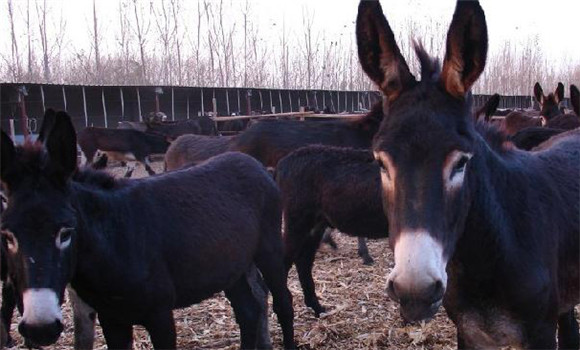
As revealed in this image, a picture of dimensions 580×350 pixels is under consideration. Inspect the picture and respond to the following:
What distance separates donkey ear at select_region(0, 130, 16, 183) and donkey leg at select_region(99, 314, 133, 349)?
991 mm

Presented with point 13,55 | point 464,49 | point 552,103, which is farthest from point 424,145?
point 13,55

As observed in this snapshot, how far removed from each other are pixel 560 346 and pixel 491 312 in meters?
1.46

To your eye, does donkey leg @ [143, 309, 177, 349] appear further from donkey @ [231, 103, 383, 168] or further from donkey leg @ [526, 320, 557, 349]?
donkey @ [231, 103, 383, 168]

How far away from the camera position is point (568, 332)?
10.9ft

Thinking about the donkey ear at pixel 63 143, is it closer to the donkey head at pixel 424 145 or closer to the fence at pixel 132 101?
the donkey head at pixel 424 145

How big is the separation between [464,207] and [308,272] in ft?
11.6

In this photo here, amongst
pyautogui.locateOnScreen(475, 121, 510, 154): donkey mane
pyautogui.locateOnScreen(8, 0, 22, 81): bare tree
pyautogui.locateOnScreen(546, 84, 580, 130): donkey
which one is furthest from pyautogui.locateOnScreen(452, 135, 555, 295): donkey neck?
pyautogui.locateOnScreen(8, 0, 22, 81): bare tree

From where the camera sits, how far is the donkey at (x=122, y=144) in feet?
48.7

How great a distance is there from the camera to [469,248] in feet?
7.55

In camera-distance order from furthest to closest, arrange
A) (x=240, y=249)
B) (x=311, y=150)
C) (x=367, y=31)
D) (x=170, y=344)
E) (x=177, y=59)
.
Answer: (x=177, y=59) → (x=311, y=150) → (x=240, y=249) → (x=170, y=344) → (x=367, y=31)

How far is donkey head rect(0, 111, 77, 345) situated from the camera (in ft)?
8.22

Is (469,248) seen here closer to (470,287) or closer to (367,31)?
(470,287)

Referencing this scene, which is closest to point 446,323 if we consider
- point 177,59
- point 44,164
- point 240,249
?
point 240,249

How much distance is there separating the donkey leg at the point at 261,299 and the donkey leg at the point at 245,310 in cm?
8
